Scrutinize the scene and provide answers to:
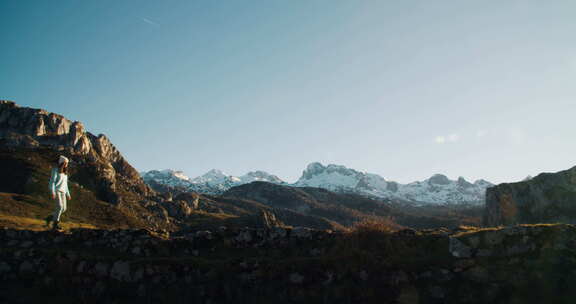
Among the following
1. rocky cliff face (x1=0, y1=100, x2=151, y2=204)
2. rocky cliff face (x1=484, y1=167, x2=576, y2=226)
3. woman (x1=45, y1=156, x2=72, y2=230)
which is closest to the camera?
woman (x1=45, y1=156, x2=72, y2=230)

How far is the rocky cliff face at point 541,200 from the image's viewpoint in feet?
116

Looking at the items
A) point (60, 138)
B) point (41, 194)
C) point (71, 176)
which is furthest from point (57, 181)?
point (60, 138)

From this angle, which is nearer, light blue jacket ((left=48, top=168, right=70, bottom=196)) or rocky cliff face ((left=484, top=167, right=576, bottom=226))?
light blue jacket ((left=48, top=168, right=70, bottom=196))

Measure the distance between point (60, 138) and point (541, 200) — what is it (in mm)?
182051

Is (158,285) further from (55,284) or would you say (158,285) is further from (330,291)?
(330,291)

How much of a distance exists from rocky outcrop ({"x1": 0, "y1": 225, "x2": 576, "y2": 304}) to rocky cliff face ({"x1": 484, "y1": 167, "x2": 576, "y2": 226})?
29583mm

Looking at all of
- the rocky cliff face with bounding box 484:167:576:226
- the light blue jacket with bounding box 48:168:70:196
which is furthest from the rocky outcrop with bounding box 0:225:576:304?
the rocky cliff face with bounding box 484:167:576:226

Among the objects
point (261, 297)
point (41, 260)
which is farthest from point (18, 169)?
point (261, 297)

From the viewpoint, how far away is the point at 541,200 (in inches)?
1542

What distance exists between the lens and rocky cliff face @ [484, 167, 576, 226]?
3544 centimetres

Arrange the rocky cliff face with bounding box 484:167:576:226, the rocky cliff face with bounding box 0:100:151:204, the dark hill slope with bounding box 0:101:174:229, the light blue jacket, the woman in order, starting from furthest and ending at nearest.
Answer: the rocky cliff face with bounding box 0:100:151:204 → the dark hill slope with bounding box 0:101:174:229 → the rocky cliff face with bounding box 484:167:576:226 → the woman → the light blue jacket

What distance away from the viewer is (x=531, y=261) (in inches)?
420

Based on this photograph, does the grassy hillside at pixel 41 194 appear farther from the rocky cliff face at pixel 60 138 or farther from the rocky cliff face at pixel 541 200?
the rocky cliff face at pixel 541 200

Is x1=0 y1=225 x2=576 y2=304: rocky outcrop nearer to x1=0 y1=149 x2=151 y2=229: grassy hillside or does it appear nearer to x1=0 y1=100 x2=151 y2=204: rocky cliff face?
x1=0 y1=149 x2=151 y2=229: grassy hillside
